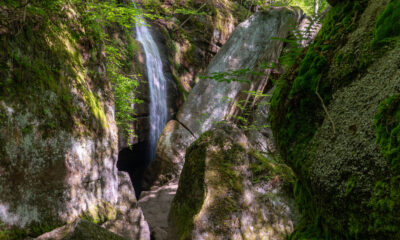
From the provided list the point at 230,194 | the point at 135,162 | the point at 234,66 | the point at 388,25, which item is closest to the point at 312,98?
the point at 388,25

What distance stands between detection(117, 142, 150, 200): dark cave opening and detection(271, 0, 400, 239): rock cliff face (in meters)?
9.06

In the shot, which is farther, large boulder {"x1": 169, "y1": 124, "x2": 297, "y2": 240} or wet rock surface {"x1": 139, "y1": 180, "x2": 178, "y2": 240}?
wet rock surface {"x1": 139, "y1": 180, "x2": 178, "y2": 240}

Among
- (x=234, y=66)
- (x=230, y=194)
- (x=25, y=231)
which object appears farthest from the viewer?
(x=234, y=66)

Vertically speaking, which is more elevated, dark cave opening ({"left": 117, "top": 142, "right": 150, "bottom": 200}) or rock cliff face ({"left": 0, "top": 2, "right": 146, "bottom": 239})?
rock cliff face ({"left": 0, "top": 2, "right": 146, "bottom": 239})

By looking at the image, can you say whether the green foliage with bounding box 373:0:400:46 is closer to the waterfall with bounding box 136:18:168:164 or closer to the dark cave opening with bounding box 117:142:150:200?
the waterfall with bounding box 136:18:168:164

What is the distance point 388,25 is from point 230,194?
3245mm

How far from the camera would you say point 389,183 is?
899mm

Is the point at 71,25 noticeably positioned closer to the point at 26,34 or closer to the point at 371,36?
the point at 26,34

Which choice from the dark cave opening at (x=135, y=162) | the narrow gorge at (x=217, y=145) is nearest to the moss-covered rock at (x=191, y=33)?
the dark cave opening at (x=135, y=162)

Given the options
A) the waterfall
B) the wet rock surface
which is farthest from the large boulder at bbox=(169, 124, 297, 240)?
the waterfall

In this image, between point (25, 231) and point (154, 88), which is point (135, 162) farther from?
point (25, 231)

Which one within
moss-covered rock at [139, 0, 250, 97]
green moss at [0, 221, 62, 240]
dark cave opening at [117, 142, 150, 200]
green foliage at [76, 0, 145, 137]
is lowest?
dark cave opening at [117, 142, 150, 200]

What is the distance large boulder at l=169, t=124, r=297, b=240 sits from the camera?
12.0 feet

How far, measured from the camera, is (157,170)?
9.16 m
